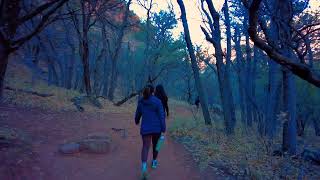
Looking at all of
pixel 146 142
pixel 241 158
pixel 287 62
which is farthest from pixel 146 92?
pixel 241 158

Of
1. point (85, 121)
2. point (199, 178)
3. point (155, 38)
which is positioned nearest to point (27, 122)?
point (85, 121)

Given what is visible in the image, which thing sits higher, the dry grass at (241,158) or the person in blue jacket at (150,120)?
the person in blue jacket at (150,120)

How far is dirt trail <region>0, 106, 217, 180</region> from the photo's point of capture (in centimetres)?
694

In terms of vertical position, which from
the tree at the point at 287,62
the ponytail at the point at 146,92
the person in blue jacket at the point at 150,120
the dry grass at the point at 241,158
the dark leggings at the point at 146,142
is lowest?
the dry grass at the point at 241,158

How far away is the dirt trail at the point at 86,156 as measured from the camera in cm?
694

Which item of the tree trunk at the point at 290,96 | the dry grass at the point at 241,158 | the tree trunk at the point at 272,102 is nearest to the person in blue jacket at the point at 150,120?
the dry grass at the point at 241,158

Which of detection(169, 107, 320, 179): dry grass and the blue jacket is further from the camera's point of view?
detection(169, 107, 320, 179): dry grass

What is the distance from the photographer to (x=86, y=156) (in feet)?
26.3

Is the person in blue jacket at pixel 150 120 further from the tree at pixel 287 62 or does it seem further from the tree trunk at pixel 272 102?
the tree trunk at pixel 272 102

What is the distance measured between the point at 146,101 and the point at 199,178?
186 centimetres

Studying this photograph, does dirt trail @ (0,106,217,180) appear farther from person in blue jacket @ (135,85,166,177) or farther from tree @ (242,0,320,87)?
tree @ (242,0,320,87)

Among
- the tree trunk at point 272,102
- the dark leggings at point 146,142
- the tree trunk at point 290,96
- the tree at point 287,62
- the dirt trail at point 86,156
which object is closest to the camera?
the tree at point 287,62

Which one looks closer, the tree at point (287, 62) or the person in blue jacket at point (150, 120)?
the tree at point (287, 62)

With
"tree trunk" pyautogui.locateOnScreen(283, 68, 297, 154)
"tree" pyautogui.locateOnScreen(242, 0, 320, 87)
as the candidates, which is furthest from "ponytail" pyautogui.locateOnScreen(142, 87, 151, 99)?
"tree trunk" pyautogui.locateOnScreen(283, 68, 297, 154)
